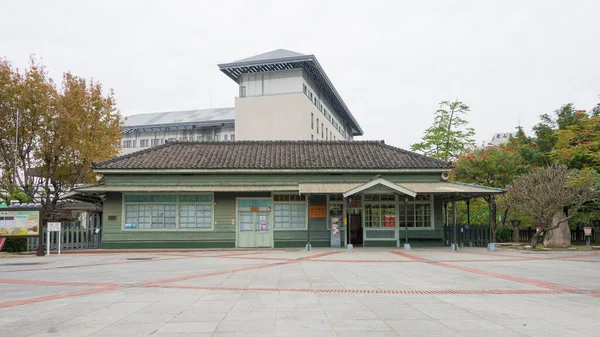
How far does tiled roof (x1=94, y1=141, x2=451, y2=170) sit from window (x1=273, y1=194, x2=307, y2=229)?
158 cm

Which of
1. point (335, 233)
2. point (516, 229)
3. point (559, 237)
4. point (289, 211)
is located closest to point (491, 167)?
point (516, 229)

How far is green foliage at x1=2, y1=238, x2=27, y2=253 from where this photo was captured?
70.4 feet

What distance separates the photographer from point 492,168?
28781 millimetres

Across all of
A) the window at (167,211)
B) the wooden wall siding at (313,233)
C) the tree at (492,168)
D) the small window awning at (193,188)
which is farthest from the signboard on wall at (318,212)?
the tree at (492,168)

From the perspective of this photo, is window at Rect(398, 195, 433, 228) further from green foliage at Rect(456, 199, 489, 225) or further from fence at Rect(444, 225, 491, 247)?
green foliage at Rect(456, 199, 489, 225)

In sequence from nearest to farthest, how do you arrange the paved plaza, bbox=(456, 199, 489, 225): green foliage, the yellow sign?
1. the paved plaza
2. the yellow sign
3. bbox=(456, 199, 489, 225): green foliage

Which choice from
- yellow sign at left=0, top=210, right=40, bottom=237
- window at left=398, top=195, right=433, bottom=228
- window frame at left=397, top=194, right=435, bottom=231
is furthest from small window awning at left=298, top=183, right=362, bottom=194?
yellow sign at left=0, top=210, right=40, bottom=237

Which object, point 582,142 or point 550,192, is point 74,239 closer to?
point 550,192

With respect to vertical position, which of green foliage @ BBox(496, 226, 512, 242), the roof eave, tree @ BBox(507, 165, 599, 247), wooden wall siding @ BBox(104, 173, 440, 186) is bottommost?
green foliage @ BBox(496, 226, 512, 242)

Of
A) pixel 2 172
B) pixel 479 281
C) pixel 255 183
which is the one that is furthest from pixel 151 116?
pixel 479 281

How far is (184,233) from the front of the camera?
23.0 meters

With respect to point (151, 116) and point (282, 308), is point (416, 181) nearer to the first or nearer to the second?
point (282, 308)

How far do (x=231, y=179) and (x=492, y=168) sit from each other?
1641 centimetres

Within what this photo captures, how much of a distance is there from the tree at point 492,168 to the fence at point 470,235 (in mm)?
5133
